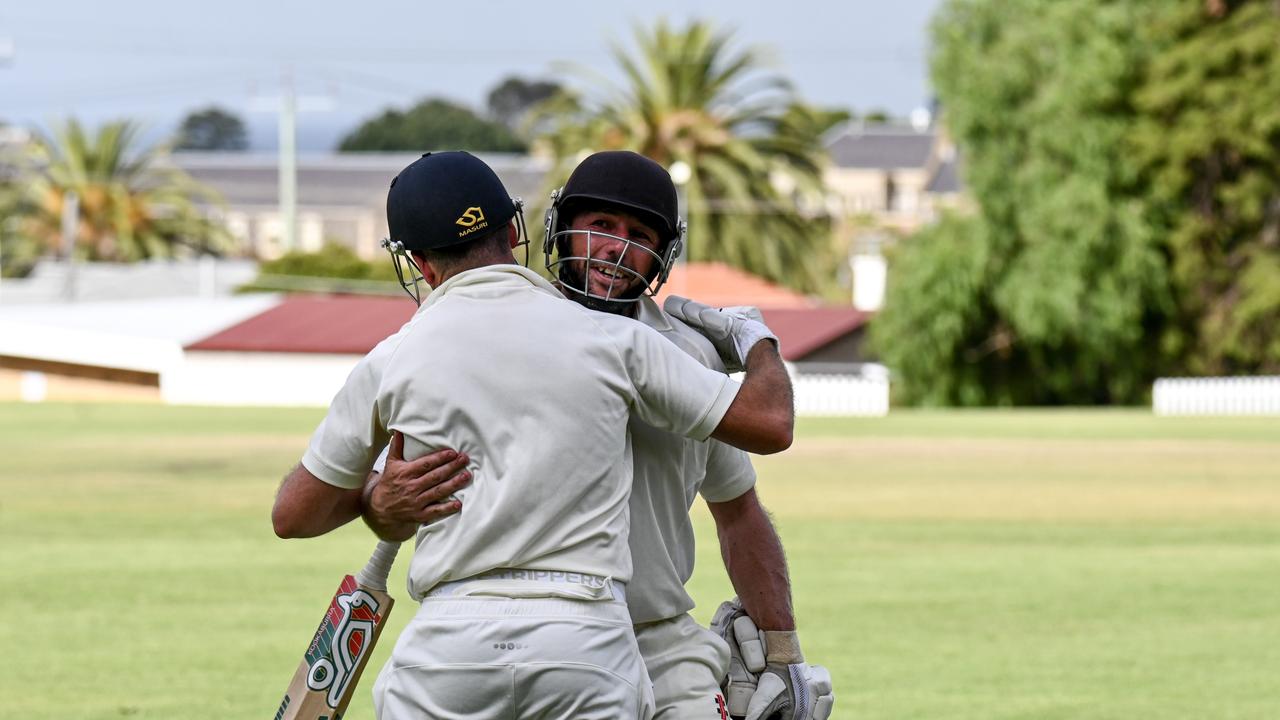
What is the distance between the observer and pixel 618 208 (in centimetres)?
473

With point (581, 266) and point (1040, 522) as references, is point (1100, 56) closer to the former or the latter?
point (1040, 522)

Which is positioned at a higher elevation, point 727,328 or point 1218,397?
point 727,328

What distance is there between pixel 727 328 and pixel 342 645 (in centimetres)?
123

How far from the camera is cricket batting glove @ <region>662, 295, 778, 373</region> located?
4.66m

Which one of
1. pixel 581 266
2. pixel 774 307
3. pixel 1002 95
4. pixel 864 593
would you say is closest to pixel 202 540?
pixel 864 593

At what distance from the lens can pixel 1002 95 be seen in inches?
2064

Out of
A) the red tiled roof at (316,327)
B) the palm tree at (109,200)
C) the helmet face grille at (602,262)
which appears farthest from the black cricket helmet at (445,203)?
the palm tree at (109,200)

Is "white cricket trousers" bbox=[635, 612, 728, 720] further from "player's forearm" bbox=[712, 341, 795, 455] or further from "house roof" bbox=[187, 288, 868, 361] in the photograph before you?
"house roof" bbox=[187, 288, 868, 361]

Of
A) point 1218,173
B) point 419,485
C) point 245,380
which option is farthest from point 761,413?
point 245,380

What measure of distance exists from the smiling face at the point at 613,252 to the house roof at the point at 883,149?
138 metres

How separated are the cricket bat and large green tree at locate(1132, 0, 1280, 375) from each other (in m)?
49.6

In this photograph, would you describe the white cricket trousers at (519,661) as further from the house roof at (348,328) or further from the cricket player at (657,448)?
the house roof at (348,328)

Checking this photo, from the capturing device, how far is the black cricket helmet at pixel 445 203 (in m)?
4.41

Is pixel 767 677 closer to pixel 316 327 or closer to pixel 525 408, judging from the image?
pixel 525 408
